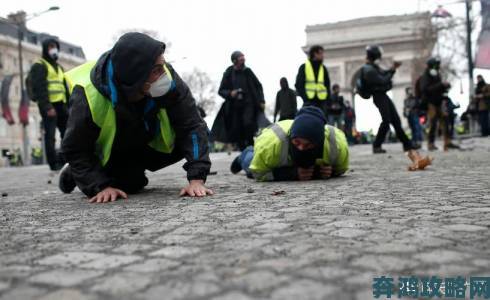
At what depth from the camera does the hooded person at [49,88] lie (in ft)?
28.7

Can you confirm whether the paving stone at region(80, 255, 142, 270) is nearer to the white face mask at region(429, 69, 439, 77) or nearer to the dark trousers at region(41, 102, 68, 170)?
the dark trousers at region(41, 102, 68, 170)

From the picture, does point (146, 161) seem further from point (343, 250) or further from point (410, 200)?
point (343, 250)

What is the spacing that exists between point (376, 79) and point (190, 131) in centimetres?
564

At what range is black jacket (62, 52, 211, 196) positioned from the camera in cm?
376

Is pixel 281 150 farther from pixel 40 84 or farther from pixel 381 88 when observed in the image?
pixel 40 84

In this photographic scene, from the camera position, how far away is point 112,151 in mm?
4164

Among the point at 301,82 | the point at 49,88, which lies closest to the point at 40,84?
the point at 49,88

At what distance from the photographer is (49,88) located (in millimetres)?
8820

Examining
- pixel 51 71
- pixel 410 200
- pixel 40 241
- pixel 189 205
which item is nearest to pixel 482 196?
pixel 410 200

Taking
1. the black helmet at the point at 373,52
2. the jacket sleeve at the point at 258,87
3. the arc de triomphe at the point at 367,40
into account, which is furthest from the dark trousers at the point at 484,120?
the arc de triomphe at the point at 367,40

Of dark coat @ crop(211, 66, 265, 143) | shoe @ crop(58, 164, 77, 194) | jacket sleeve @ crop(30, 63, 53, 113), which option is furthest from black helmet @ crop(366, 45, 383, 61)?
shoe @ crop(58, 164, 77, 194)

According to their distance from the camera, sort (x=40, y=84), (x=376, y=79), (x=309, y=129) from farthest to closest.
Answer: (x=376, y=79) → (x=40, y=84) → (x=309, y=129)

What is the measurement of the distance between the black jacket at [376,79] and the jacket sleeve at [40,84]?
487 cm

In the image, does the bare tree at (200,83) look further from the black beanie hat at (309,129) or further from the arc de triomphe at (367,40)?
the black beanie hat at (309,129)
